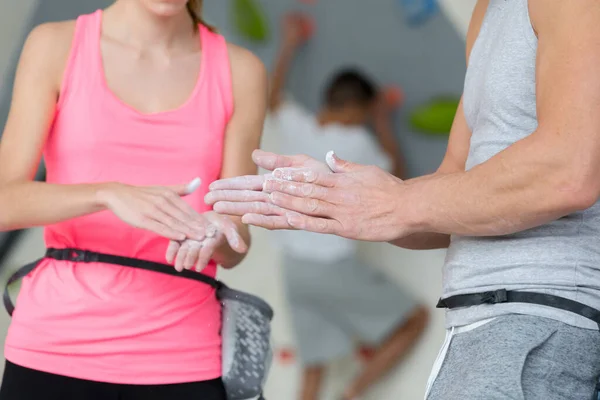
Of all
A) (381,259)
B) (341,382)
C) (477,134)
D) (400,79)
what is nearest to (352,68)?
(400,79)

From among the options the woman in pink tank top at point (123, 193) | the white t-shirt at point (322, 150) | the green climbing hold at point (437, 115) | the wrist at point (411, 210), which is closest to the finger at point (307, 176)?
the wrist at point (411, 210)

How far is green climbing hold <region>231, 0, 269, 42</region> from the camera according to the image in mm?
3914

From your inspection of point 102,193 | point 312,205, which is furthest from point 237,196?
point 102,193

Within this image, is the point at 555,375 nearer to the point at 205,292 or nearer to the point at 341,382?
the point at 205,292

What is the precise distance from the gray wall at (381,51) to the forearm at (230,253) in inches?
89.7

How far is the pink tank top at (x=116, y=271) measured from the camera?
159cm

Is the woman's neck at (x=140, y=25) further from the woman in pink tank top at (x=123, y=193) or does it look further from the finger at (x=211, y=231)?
the finger at (x=211, y=231)

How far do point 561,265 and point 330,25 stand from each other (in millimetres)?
2854

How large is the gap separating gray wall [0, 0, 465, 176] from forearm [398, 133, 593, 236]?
265 centimetres

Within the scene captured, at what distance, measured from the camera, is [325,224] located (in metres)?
1.32

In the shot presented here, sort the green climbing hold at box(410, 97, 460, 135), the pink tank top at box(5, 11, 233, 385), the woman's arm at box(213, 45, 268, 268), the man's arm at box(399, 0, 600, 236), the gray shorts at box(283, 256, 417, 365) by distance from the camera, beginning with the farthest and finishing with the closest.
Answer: the green climbing hold at box(410, 97, 460, 135), the gray shorts at box(283, 256, 417, 365), the woman's arm at box(213, 45, 268, 268), the pink tank top at box(5, 11, 233, 385), the man's arm at box(399, 0, 600, 236)

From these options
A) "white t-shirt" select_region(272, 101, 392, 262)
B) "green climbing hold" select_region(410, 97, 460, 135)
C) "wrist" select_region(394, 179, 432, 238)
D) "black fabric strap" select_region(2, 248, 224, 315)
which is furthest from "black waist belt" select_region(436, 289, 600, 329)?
"green climbing hold" select_region(410, 97, 460, 135)

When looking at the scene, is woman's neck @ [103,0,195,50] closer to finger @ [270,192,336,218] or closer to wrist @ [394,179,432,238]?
finger @ [270,192,336,218]

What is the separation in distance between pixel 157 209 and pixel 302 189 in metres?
0.29
